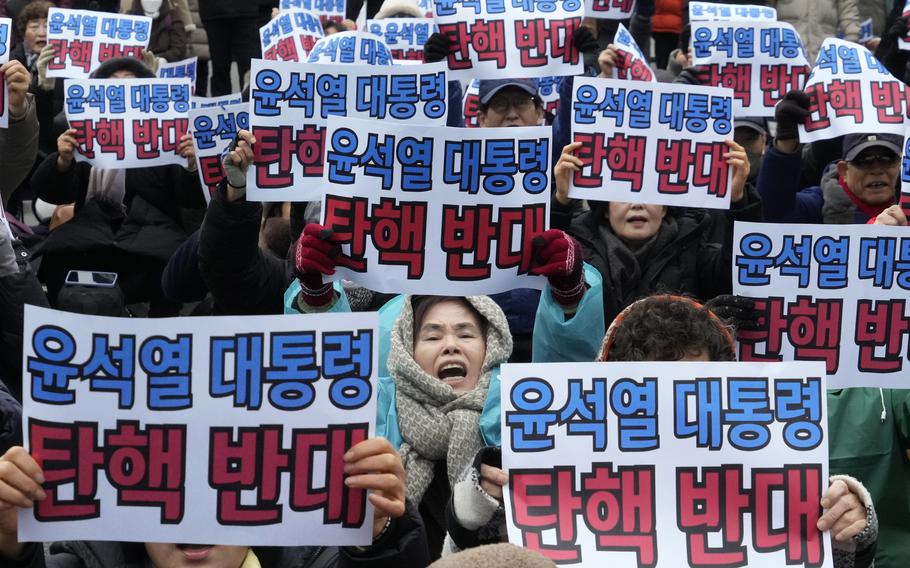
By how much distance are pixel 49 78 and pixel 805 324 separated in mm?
6113

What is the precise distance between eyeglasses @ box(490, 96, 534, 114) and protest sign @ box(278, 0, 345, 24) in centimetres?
359

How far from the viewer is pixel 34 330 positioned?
3145mm

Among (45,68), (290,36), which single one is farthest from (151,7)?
(290,36)

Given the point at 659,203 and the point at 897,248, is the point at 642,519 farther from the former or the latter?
the point at 659,203

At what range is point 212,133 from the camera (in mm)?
6730

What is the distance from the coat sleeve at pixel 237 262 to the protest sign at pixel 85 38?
418 centimetres

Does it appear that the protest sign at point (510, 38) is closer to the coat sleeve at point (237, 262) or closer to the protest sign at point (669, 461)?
the coat sleeve at point (237, 262)

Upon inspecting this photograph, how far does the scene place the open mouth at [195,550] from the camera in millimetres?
3307

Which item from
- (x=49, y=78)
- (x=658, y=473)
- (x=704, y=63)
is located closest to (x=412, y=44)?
(x=704, y=63)

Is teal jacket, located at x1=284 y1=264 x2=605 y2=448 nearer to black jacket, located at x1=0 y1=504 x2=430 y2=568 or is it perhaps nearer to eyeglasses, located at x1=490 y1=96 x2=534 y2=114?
black jacket, located at x1=0 y1=504 x2=430 y2=568

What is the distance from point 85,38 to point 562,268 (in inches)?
226

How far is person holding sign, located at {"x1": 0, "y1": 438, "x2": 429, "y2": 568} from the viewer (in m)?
3.06

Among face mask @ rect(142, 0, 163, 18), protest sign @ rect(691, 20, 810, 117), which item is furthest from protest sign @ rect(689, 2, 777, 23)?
face mask @ rect(142, 0, 163, 18)

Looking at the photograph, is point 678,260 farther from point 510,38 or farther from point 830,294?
point 510,38
